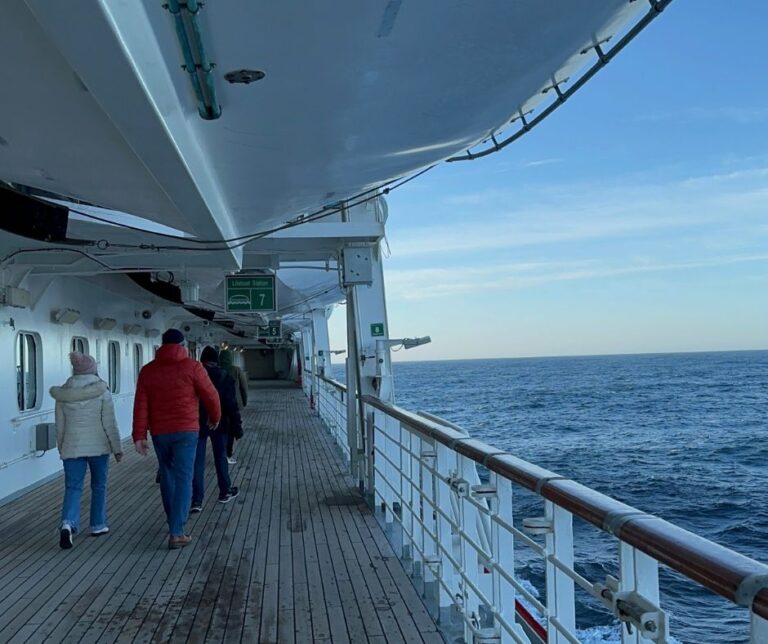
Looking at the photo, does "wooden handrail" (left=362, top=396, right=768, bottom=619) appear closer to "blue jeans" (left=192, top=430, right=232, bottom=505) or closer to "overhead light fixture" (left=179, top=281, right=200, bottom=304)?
"blue jeans" (left=192, top=430, right=232, bottom=505)

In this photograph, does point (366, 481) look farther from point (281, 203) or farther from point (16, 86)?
point (16, 86)

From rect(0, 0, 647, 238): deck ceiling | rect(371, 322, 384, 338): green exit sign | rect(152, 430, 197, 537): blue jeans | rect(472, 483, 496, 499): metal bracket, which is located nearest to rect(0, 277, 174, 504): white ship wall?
rect(152, 430, 197, 537): blue jeans

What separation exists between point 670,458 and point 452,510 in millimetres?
19451

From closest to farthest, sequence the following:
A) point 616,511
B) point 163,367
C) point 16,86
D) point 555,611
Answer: point 616,511 → point 555,611 → point 16,86 → point 163,367

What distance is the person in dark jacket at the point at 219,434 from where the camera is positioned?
215 inches

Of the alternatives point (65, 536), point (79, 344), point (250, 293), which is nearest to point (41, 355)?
point (79, 344)

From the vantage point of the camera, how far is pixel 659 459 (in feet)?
68.0

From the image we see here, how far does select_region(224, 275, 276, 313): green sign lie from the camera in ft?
29.2

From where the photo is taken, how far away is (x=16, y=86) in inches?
92.2

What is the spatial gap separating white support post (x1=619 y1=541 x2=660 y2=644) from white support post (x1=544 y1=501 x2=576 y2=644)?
0.39 meters

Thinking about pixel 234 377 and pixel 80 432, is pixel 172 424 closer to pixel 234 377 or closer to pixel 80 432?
pixel 80 432

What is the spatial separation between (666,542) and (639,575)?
6.0 inches

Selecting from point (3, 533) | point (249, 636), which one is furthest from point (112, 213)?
point (249, 636)

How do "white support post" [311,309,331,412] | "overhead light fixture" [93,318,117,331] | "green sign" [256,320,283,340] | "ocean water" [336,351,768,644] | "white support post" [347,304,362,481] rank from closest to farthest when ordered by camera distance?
"white support post" [347,304,362,481]
"ocean water" [336,351,768,644]
"overhead light fixture" [93,318,117,331]
"white support post" [311,309,331,412]
"green sign" [256,320,283,340]
